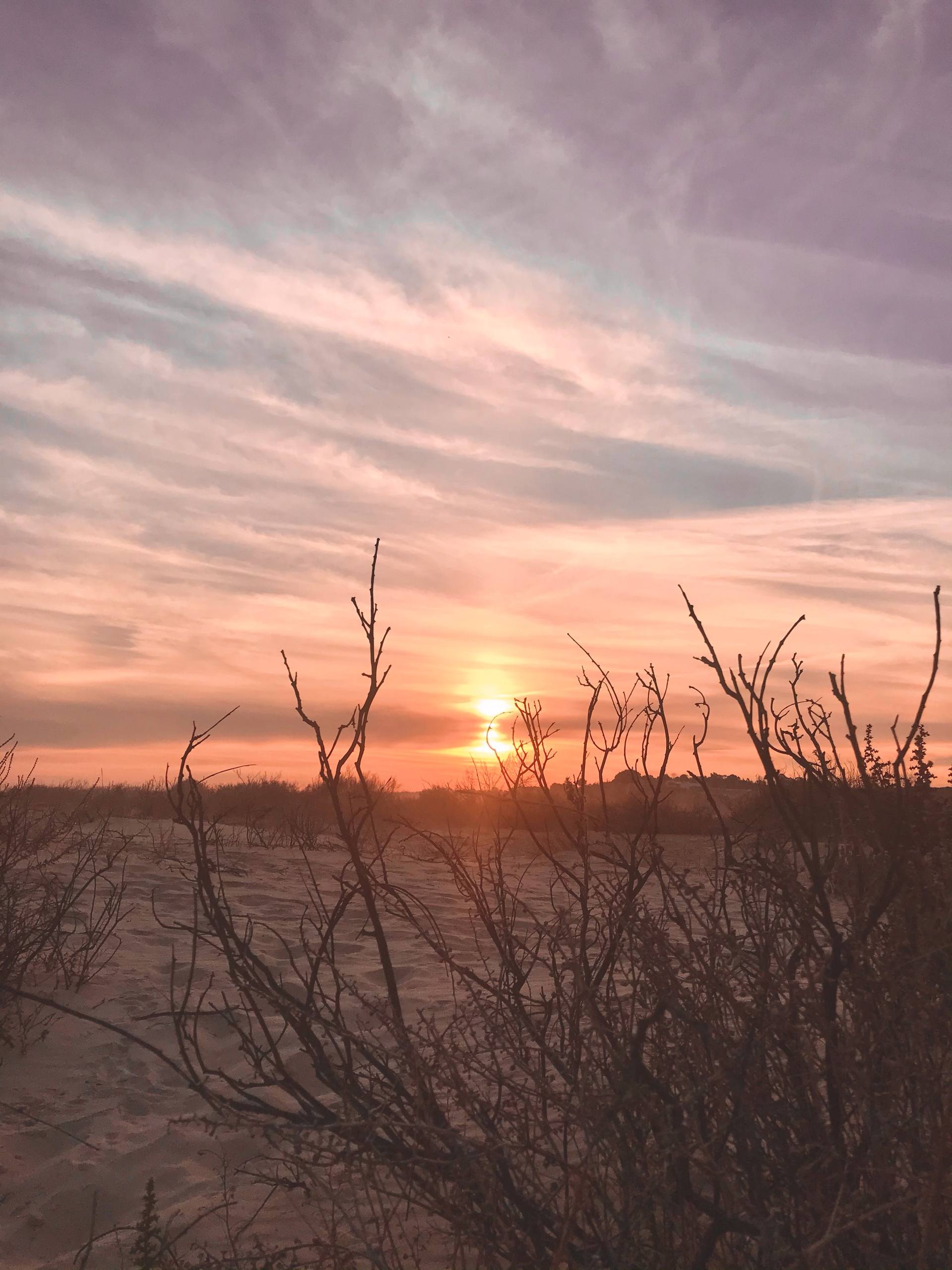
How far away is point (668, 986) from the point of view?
200 centimetres

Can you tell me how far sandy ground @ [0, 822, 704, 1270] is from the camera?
3098 millimetres

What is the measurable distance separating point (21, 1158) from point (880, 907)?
3395 millimetres

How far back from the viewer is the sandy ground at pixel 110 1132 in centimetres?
310

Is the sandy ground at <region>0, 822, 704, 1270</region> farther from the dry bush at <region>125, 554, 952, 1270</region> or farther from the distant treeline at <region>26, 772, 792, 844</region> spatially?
the distant treeline at <region>26, 772, 792, 844</region>

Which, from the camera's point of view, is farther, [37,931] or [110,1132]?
[37,931]

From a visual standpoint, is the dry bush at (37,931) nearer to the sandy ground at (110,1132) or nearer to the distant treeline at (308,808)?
the sandy ground at (110,1132)

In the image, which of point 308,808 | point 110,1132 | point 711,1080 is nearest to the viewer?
point 711,1080

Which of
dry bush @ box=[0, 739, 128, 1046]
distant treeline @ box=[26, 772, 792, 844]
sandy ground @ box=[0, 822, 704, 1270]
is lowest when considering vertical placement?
sandy ground @ box=[0, 822, 704, 1270]

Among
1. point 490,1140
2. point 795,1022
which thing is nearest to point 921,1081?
point 795,1022

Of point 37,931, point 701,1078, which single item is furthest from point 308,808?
point 701,1078

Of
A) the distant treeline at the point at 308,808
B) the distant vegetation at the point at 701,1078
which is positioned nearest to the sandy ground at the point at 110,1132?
the distant vegetation at the point at 701,1078

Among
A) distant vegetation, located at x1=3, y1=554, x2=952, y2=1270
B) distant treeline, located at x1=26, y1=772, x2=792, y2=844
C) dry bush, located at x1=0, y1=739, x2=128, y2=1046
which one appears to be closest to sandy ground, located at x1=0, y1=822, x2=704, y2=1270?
dry bush, located at x1=0, y1=739, x2=128, y2=1046

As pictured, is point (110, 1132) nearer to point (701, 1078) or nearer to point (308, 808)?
point (701, 1078)

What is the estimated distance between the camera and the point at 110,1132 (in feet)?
Answer: 12.4
